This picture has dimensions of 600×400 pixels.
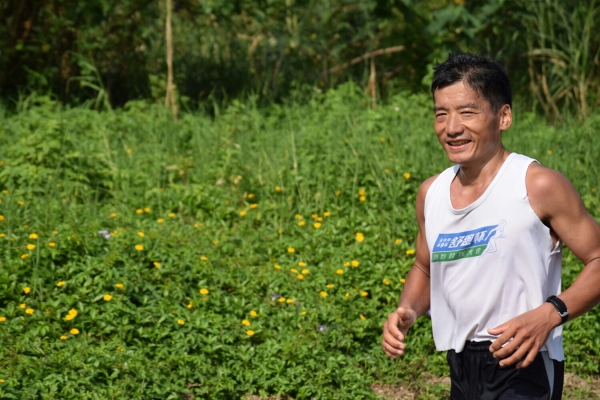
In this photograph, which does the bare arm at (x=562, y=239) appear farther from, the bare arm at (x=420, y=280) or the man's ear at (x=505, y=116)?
the bare arm at (x=420, y=280)

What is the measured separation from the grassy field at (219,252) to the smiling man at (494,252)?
5.38ft

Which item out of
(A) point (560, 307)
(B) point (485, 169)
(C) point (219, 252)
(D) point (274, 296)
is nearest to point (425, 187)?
(B) point (485, 169)

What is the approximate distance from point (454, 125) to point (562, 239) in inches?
17.4

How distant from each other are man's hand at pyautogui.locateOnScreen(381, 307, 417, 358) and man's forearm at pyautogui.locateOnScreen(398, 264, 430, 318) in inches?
6.3

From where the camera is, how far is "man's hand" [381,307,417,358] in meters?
2.44

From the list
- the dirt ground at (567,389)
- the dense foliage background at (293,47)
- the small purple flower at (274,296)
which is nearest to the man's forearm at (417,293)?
the dirt ground at (567,389)

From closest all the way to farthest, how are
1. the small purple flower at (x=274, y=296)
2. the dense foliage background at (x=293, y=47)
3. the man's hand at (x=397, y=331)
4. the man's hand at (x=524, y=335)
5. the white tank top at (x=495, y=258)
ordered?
the man's hand at (x=524, y=335), the white tank top at (x=495, y=258), the man's hand at (x=397, y=331), the small purple flower at (x=274, y=296), the dense foliage background at (x=293, y=47)

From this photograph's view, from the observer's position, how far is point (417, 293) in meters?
2.74

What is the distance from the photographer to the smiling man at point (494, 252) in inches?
90.4

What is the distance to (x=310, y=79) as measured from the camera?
9.22 meters

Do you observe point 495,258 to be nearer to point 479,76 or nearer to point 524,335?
point 524,335

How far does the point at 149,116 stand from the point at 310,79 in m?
2.47

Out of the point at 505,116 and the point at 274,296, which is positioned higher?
the point at 505,116

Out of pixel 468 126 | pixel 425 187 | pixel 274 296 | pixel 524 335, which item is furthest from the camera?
pixel 274 296
